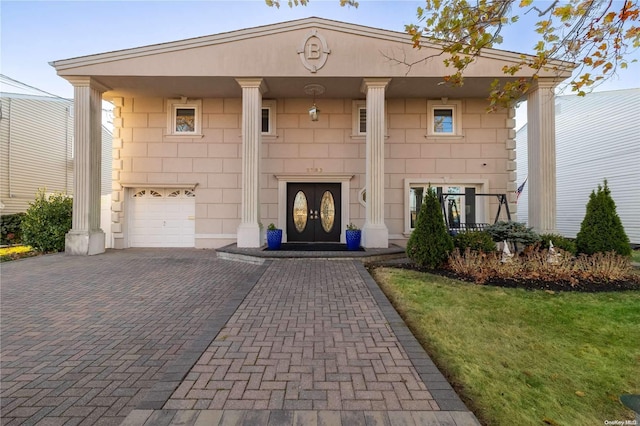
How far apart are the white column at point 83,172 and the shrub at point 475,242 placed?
1050cm

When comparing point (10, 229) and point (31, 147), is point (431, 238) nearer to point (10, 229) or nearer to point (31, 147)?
point (10, 229)

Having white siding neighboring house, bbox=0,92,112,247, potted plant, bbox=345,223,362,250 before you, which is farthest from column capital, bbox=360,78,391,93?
white siding neighboring house, bbox=0,92,112,247

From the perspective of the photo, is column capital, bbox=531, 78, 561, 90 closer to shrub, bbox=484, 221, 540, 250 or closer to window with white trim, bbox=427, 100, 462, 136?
window with white trim, bbox=427, 100, 462, 136

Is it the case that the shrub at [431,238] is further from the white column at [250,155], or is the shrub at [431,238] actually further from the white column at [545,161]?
the white column at [250,155]

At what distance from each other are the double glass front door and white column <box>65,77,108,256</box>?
612 cm

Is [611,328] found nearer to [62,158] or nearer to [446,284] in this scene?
[446,284]

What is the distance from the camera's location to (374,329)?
3.70 meters

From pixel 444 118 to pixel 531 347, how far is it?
9.13 metres

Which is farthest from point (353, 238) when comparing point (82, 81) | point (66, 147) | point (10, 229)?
point (66, 147)

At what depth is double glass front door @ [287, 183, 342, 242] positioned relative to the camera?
1087 centimetres

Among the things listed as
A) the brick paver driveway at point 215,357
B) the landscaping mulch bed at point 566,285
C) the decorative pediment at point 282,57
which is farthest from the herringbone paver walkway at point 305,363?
the decorative pediment at point 282,57

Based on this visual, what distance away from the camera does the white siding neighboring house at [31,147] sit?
44.1 ft

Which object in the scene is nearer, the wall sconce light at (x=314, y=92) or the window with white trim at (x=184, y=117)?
the wall sconce light at (x=314, y=92)

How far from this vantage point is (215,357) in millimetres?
2971
